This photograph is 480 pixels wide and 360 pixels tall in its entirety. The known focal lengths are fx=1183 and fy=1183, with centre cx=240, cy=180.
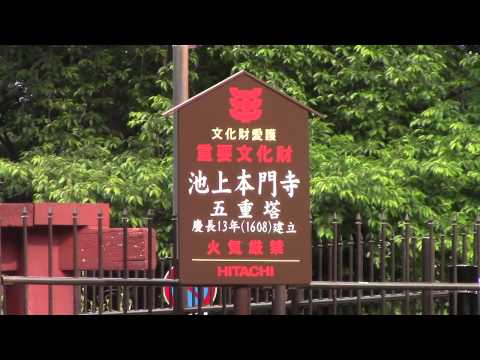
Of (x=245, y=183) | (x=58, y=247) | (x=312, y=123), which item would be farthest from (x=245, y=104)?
(x=312, y=123)

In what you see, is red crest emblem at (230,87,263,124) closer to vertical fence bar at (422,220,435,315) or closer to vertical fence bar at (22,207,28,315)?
vertical fence bar at (22,207,28,315)

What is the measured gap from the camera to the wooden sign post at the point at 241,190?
6992 millimetres

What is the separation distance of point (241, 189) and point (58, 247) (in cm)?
215

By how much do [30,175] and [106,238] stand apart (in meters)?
8.55

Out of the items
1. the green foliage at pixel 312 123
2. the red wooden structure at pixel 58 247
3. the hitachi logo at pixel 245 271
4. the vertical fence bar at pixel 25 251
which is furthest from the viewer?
the green foliage at pixel 312 123

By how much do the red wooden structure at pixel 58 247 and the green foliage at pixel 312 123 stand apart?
20.1 feet

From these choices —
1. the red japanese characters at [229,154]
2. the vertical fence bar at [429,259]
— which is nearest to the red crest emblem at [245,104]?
the red japanese characters at [229,154]

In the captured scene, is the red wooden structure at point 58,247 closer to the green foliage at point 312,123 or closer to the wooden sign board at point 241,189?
the wooden sign board at point 241,189

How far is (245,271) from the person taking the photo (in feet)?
22.9

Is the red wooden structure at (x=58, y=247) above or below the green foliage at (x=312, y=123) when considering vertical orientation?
below

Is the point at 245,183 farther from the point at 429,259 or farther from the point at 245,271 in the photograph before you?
the point at 429,259

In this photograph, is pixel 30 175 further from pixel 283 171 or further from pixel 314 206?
pixel 283 171

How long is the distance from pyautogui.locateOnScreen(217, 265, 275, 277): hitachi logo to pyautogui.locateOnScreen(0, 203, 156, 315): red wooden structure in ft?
3.58

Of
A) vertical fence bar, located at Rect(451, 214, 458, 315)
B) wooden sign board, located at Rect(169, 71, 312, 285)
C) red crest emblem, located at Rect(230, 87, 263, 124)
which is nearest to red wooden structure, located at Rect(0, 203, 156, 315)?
wooden sign board, located at Rect(169, 71, 312, 285)
